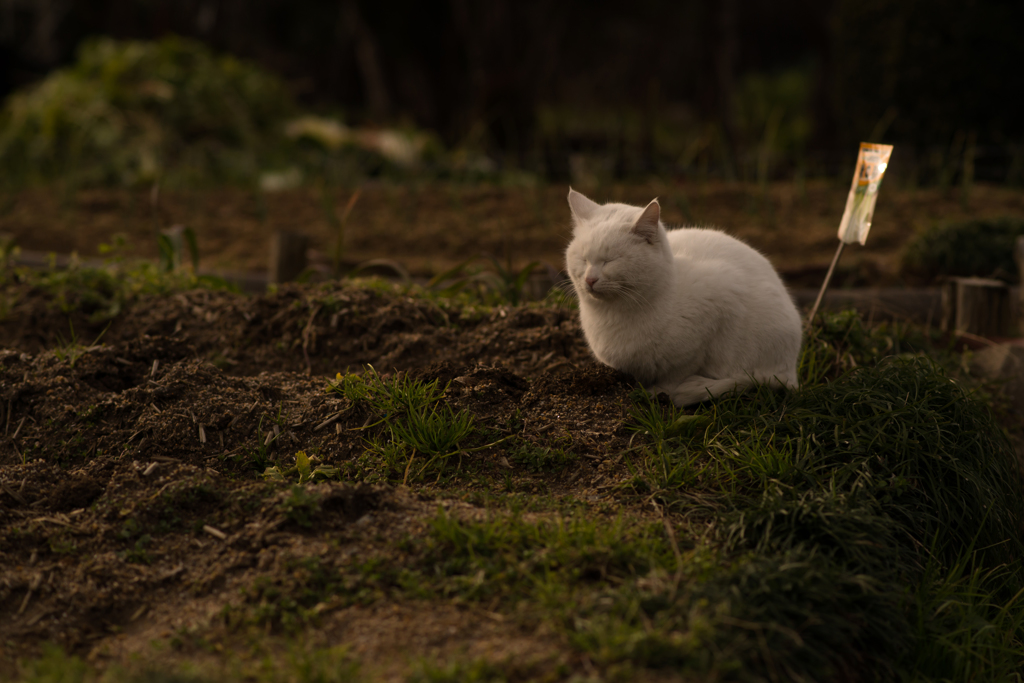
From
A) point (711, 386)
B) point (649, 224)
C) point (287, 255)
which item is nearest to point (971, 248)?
point (711, 386)

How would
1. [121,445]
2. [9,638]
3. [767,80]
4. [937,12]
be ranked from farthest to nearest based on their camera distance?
1. [767,80]
2. [937,12]
3. [121,445]
4. [9,638]

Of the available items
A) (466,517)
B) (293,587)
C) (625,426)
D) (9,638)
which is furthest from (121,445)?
(625,426)

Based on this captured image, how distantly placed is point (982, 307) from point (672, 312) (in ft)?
7.57

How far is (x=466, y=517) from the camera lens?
98.0 inches

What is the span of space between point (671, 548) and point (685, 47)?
19592mm

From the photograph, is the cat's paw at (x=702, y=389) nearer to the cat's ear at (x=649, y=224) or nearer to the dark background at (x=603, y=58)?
the cat's ear at (x=649, y=224)

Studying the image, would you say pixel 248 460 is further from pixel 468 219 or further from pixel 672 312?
pixel 468 219

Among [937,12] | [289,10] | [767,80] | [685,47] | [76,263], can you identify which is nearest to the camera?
[76,263]

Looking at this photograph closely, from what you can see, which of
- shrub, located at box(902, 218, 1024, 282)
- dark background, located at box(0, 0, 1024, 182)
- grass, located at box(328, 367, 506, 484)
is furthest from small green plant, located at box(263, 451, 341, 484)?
dark background, located at box(0, 0, 1024, 182)

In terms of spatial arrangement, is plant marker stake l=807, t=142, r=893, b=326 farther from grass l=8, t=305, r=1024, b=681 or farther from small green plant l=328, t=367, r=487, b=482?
small green plant l=328, t=367, r=487, b=482

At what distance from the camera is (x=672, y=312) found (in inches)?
126

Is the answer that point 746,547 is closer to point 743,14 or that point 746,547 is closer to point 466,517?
point 466,517

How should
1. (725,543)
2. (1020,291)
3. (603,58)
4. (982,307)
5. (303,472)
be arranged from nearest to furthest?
(725,543) < (303,472) < (982,307) < (1020,291) < (603,58)

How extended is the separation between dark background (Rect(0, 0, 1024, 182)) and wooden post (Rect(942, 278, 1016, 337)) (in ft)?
9.50
